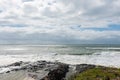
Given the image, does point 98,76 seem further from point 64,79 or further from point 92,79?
point 64,79

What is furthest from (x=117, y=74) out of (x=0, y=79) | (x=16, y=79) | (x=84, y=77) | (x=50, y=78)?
(x=0, y=79)

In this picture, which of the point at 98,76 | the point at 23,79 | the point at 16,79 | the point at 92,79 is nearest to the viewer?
the point at 92,79

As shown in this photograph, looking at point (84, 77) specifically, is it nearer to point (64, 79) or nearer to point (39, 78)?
point (39, 78)

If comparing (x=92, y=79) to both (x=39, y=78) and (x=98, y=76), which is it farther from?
(x=39, y=78)

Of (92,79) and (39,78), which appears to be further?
(39,78)

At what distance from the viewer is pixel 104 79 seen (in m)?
16.0

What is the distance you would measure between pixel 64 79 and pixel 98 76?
6.87m

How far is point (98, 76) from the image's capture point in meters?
17.1

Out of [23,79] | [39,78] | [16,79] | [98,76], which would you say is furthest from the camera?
[16,79]

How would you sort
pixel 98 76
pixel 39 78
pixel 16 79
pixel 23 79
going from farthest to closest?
pixel 16 79
pixel 23 79
pixel 39 78
pixel 98 76

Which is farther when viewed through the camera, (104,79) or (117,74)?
(117,74)

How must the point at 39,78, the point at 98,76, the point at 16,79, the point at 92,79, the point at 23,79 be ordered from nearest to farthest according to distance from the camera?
the point at 92,79 < the point at 98,76 < the point at 39,78 < the point at 23,79 < the point at 16,79

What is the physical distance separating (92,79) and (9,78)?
454 inches

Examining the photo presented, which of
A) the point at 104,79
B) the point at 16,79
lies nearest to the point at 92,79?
the point at 104,79
